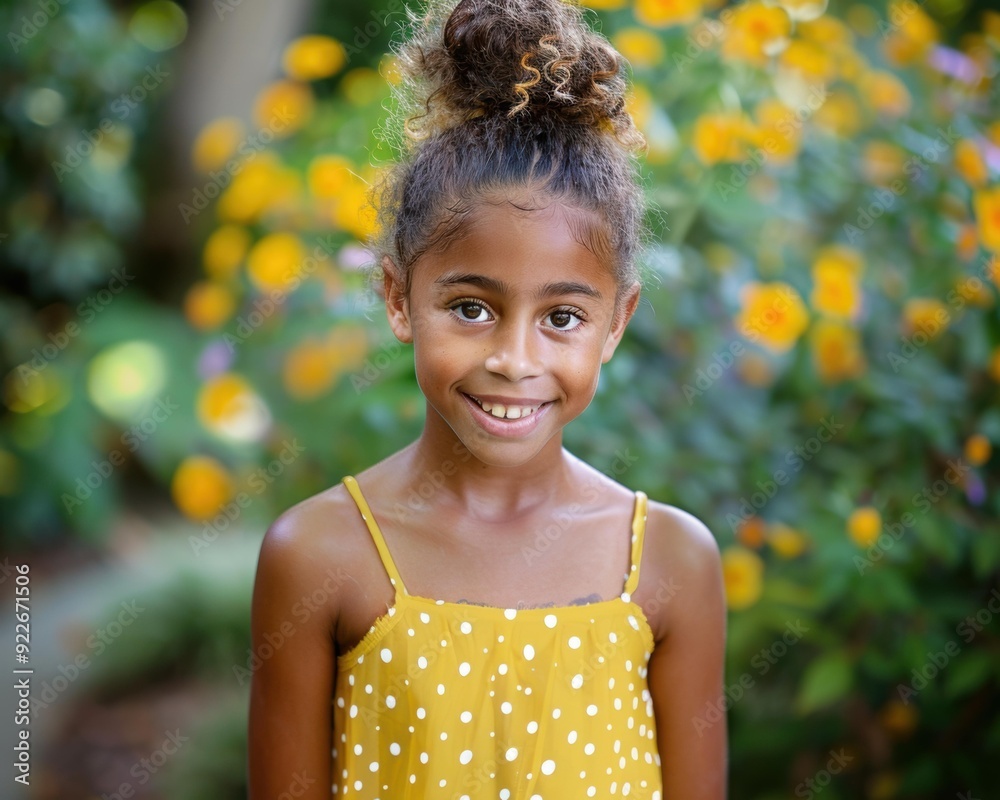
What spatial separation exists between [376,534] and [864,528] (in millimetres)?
1045

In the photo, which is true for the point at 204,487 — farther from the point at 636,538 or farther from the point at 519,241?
the point at 519,241

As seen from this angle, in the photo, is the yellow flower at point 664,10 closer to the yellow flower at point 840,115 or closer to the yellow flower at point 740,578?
the yellow flower at point 840,115

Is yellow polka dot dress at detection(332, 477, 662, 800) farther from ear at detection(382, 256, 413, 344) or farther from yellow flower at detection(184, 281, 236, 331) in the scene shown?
yellow flower at detection(184, 281, 236, 331)

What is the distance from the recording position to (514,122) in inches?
55.0

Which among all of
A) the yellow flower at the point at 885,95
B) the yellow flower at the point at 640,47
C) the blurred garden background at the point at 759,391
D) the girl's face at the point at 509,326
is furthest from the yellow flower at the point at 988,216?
the girl's face at the point at 509,326

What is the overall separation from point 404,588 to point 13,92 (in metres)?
2.77

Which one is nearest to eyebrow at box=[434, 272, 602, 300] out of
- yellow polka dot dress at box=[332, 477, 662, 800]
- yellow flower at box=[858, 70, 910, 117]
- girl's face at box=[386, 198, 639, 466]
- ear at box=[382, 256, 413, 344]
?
girl's face at box=[386, 198, 639, 466]

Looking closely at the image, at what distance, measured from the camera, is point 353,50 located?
3832 mm

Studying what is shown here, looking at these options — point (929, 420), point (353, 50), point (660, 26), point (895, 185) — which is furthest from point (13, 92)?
point (929, 420)

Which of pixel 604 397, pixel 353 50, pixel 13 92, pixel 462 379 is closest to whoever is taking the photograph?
pixel 462 379

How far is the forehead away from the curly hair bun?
125 mm

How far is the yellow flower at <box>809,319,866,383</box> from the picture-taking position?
2273 mm

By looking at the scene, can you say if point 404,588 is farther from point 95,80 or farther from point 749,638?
point 95,80

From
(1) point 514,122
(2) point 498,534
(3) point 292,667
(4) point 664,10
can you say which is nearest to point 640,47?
(4) point 664,10
